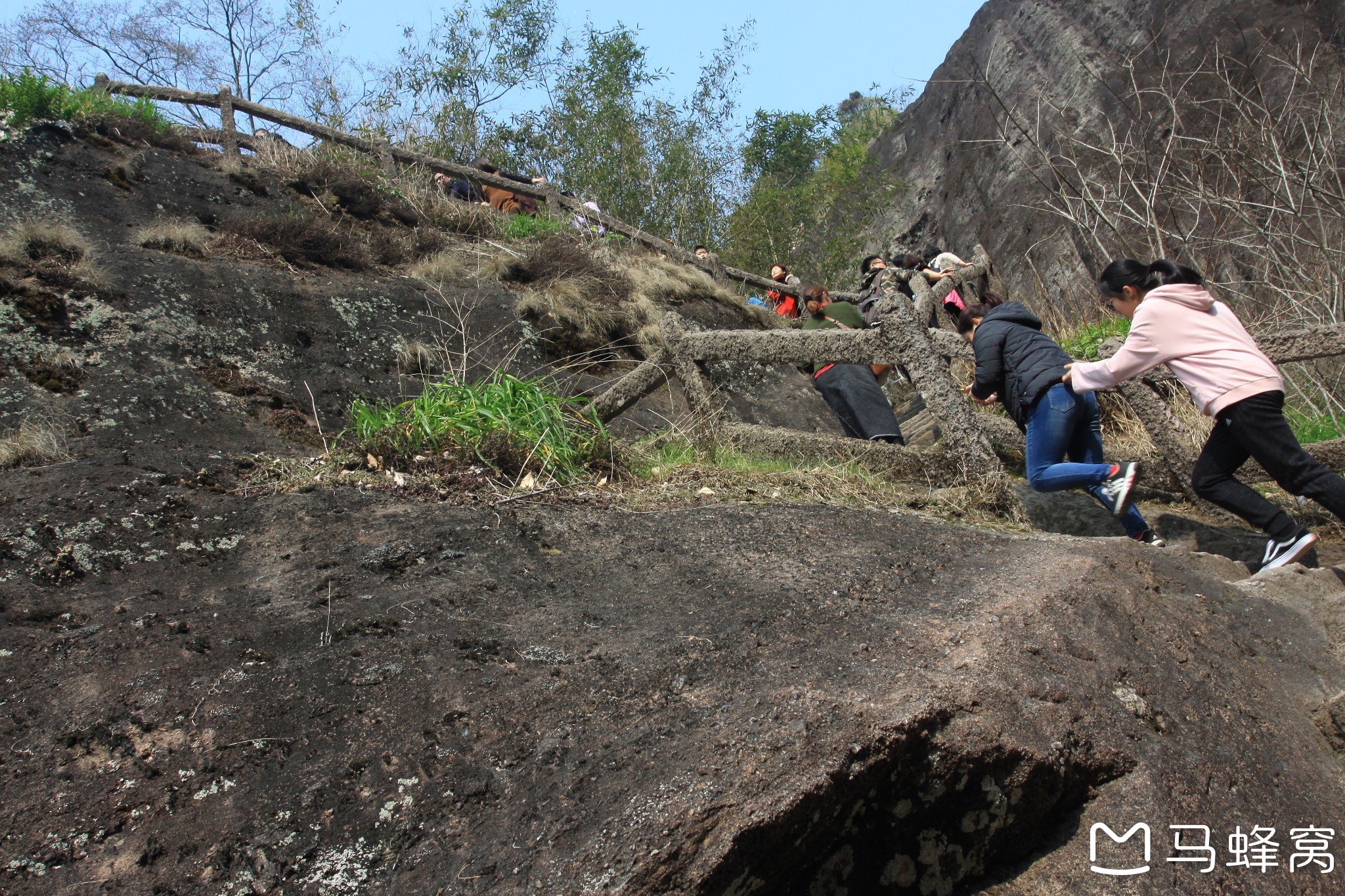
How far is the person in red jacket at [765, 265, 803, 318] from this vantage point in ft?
43.0

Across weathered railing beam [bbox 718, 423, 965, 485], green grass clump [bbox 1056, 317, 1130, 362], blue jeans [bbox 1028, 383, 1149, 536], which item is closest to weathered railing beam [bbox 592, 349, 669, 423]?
weathered railing beam [bbox 718, 423, 965, 485]

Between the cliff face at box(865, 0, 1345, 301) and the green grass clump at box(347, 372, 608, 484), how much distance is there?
39.4 feet

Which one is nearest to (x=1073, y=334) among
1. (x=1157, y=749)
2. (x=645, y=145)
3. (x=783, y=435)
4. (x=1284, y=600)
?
(x=783, y=435)

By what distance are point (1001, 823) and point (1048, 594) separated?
3.19 ft

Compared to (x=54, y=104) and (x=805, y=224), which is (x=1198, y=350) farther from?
(x=805, y=224)

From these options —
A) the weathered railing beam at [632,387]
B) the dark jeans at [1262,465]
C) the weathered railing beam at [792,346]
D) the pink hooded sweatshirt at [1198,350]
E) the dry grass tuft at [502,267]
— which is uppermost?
the dry grass tuft at [502,267]

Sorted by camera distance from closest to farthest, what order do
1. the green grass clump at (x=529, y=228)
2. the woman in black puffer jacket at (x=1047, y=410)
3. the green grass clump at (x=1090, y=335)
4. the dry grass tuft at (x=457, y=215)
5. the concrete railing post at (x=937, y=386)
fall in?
1. the woman in black puffer jacket at (x=1047, y=410)
2. the concrete railing post at (x=937, y=386)
3. the green grass clump at (x=1090, y=335)
4. the dry grass tuft at (x=457, y=215)
5. the green grass clump at (x=529, y=228)

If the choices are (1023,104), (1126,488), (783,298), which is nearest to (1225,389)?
(1126,488)

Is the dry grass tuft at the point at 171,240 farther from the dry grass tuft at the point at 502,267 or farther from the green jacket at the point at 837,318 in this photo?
the green jacket at the point at 837,318

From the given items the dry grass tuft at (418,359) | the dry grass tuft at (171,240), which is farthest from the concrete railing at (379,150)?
the dry grass tuft at (418,359)

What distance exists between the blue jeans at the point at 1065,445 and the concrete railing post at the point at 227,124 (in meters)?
9.50

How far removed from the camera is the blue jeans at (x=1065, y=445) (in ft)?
13.7

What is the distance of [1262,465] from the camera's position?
363cm

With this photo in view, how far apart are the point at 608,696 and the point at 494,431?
93.1 inches
